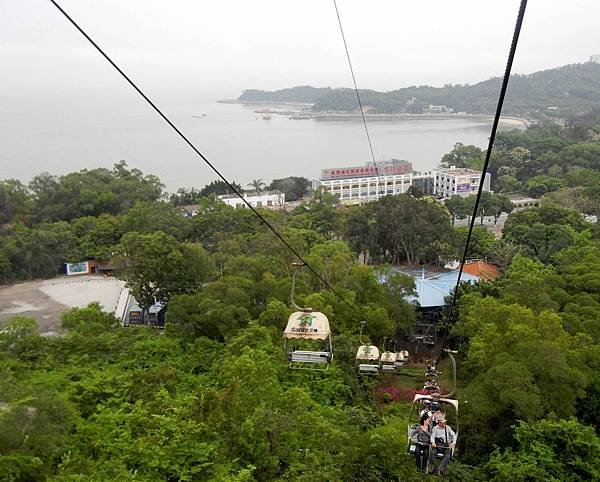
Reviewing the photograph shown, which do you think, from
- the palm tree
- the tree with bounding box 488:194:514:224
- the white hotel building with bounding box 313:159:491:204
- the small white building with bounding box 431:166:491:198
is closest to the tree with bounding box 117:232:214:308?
the tree with bounding box 488:194:514:224

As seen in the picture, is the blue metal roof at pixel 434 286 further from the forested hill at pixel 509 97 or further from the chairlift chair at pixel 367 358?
the forested hill at pixel 509 97

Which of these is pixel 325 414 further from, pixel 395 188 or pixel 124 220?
pixel 395 188

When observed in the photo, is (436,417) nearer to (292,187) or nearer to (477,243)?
(477,243)

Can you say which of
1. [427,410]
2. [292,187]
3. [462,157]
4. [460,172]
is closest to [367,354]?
[427,410]

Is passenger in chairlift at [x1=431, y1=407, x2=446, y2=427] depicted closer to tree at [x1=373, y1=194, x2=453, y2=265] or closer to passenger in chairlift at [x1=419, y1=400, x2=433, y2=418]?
passenger in chairlift at [x1=419, y1=400, x2=433, y2=418]

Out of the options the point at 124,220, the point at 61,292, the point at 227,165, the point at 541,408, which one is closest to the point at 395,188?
the point at 227,165

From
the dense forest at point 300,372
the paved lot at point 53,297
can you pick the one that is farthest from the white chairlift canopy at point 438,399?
the paved lot at point 53,297
